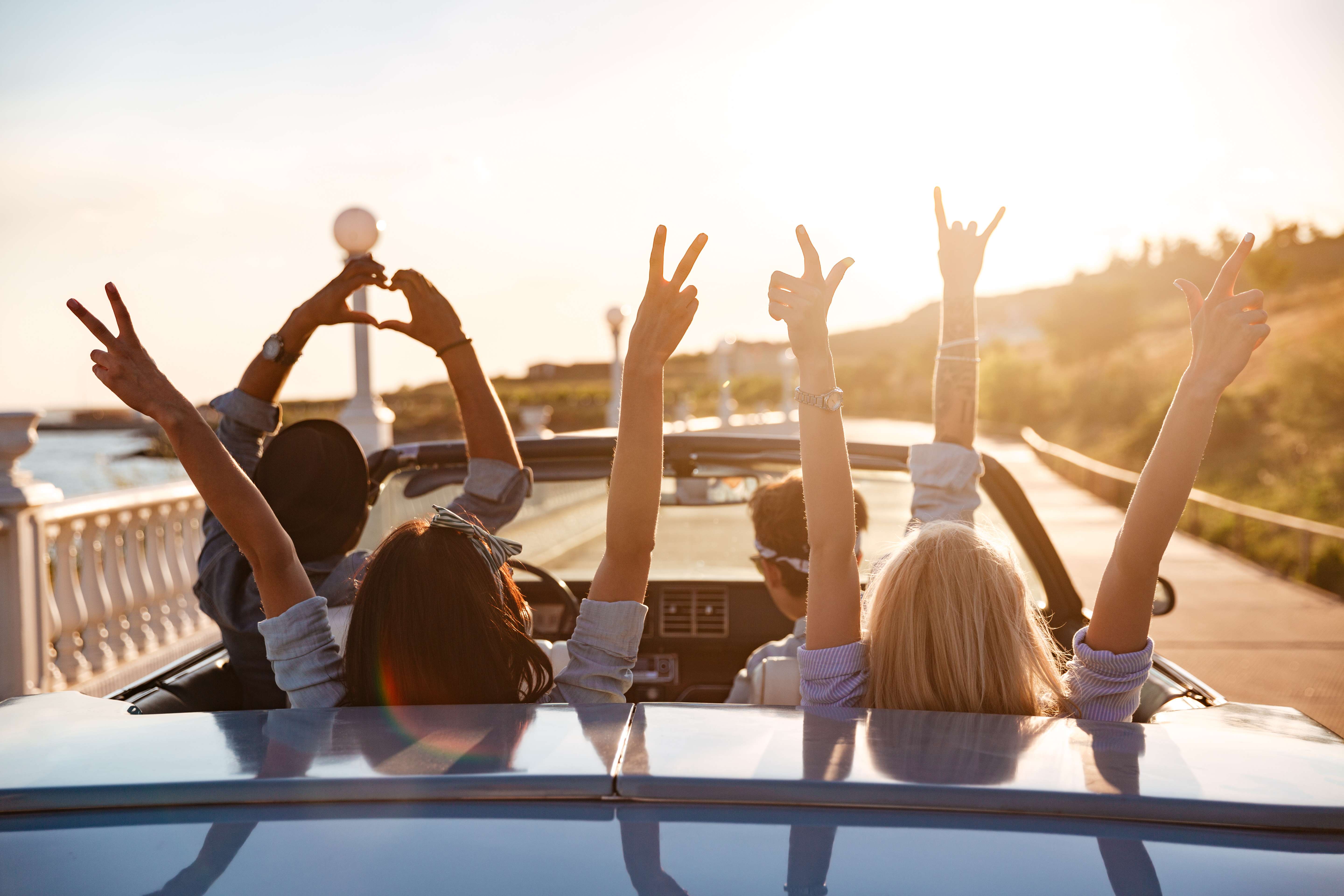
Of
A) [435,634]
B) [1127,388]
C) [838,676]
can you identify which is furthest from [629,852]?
[1127,388]

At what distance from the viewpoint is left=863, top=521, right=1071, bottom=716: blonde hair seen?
5.82ft

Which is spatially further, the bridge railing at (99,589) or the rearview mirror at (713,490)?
the bridge railing at (99,589)

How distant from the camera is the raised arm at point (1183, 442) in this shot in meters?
1.74

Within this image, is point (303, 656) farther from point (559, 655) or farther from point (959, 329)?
point (959, 329)

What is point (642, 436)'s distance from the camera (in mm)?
1918

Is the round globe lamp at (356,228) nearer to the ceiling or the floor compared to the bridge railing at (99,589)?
nearer to the ceiling

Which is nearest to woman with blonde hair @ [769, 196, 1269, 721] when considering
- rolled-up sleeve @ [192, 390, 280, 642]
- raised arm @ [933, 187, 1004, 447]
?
raised arm @ [933, 187, 1004, 447]

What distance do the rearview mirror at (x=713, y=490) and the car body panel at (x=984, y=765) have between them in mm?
2089

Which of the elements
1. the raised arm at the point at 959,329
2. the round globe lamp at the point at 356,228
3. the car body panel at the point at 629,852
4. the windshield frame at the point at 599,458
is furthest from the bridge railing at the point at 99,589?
the car body panel at the point at 629,852

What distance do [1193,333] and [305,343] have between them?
208cm

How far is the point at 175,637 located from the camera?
309 inches

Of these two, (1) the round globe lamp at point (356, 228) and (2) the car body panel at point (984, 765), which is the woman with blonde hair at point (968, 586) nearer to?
(2) the car body panel at point (984, 765)

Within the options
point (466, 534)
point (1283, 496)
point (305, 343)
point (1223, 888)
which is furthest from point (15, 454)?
point (1283, 496)

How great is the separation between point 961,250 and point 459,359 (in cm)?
138
